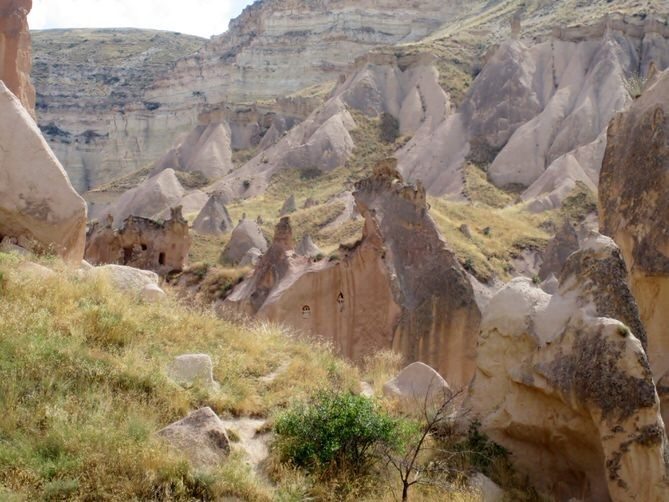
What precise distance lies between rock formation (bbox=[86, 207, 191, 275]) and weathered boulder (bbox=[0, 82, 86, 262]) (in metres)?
15.6

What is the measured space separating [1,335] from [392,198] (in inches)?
525

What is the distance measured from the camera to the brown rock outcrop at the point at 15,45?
16312 millimetres

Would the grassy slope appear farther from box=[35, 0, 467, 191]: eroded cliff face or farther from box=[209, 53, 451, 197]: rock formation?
box=[35, 0, 467, 191]: eroded cliff face

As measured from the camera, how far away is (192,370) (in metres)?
8.80

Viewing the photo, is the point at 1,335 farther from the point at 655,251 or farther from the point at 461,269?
the point at 461,269

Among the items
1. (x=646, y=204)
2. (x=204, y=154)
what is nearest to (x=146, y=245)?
(x=646, y=204)

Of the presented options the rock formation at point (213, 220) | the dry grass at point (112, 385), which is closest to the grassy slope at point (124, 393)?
the dry grass at point (112, 385)

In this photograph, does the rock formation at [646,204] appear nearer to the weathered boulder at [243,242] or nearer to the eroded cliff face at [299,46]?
the weathered boulder at [243,242]

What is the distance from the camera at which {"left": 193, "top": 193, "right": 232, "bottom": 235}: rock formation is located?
46562mm

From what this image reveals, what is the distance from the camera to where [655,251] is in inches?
399

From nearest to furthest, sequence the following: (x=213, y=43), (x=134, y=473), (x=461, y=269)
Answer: (x=134, y=473)
(x=461, y=269)
(x=213, y=43)

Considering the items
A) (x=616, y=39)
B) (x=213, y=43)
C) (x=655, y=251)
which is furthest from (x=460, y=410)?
(x=213, y=43)

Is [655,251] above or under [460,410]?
above

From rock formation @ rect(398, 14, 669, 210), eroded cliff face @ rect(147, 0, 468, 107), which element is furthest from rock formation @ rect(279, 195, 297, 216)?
eroded cliff face @ rect(147, 0, 468, 107)
